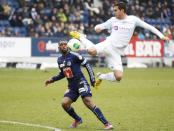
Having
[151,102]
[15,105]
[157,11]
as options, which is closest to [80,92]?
[15,105]

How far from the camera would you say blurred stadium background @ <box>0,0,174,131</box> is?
11906mm

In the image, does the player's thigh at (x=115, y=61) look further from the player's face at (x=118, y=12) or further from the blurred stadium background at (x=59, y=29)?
the blurred stadium background at (x=59, y=29)

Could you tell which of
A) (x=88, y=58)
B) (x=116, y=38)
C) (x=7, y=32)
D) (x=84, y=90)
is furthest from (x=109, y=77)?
(x=7, y=32)

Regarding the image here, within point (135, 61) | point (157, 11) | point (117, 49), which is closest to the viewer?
point (117, 49)

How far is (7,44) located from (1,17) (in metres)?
4.20

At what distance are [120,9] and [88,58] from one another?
18.8 metres

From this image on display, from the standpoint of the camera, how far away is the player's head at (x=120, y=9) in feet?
34.3

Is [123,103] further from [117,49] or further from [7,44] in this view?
[7,44]

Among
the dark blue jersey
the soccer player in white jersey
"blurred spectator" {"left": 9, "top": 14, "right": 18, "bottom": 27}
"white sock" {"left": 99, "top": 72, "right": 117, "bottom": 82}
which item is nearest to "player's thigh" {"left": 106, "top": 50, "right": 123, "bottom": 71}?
the soccer player in white jersey

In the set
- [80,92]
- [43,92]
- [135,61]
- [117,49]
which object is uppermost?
[117,49]

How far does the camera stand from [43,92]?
17688 mm

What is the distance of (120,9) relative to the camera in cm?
1059

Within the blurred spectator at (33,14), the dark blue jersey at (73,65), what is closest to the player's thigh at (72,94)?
the dark blue jersey at (73,65)

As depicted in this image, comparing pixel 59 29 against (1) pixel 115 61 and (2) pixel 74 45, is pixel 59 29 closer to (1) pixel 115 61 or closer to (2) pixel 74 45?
(2) pixel 74 45
